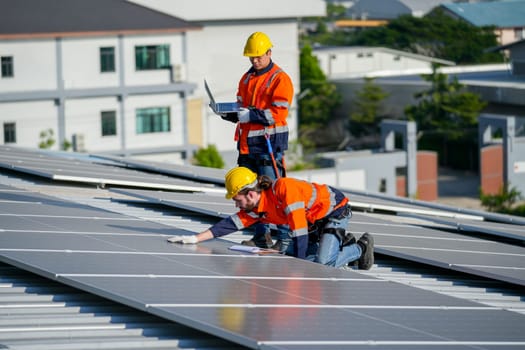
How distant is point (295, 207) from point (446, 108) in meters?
52.6

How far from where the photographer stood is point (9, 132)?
51.3 metres

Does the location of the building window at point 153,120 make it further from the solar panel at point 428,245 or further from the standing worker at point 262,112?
the standing worker at point 262,112

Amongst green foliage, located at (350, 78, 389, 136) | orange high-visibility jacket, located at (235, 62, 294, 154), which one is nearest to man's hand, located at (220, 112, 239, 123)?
orange high-visibility jacket, located at (235, 62, 294, 154)

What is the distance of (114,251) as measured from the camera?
34.8ft

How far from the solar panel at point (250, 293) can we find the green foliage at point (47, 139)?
4005cm

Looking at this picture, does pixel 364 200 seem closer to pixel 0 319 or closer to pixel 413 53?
pixel 0 319

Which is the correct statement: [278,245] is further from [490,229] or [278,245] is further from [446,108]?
[446,108]

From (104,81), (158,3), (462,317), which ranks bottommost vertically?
(462,317)

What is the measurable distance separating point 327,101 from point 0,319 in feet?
209

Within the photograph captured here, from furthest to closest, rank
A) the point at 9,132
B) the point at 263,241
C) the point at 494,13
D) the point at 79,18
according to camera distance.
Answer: the point at 494,13
the point at 79,18
the point at 9,132
the point at 263,241

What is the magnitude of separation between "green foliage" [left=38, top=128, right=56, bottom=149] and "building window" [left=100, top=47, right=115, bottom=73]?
12.6 ft

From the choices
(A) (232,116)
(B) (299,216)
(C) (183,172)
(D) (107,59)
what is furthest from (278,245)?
(D) (107,59)

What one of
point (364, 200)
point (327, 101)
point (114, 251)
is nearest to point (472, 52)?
point (327, 101)

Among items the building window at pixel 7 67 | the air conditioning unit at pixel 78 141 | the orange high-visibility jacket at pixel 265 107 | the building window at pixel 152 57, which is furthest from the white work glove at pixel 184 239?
the building window at pixel 152 57
